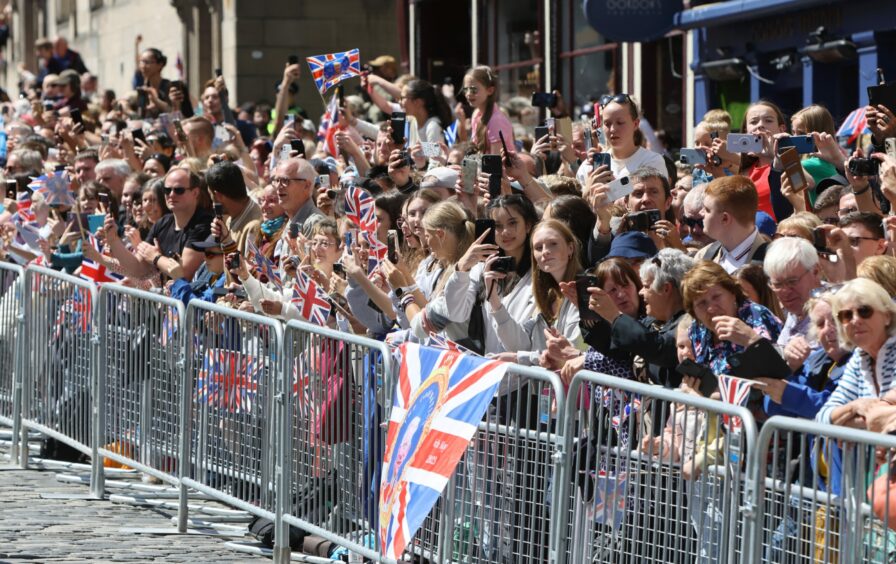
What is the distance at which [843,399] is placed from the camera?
6.42m

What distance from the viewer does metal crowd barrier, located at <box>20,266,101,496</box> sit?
1141 centimetres

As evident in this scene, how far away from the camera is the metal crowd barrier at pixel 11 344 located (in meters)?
12.4

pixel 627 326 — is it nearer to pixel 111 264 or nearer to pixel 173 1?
pixel 111 264

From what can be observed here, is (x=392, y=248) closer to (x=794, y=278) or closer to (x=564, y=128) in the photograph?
(x=564, y=128)

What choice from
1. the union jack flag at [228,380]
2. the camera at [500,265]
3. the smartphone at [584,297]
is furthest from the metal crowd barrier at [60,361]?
the smartphone at [584,297]

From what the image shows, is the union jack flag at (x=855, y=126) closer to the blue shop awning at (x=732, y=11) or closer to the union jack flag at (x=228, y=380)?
the union jack flag at (x=228, y=380)

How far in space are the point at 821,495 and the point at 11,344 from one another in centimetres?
831

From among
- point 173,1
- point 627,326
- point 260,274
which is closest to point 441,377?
point 627,326

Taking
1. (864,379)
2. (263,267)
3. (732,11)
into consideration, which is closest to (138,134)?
(732,11)

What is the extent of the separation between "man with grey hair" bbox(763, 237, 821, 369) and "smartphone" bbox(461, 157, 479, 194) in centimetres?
297

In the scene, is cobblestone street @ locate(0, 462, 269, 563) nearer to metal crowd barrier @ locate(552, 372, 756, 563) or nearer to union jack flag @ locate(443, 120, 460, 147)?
metal crowd barrier @ locate(552, 372, 756, 563)

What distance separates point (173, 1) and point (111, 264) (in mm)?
21436

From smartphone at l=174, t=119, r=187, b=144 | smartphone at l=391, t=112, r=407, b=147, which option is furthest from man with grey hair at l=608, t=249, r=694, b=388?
smartphone at l=174, t=119, r=187, b=144

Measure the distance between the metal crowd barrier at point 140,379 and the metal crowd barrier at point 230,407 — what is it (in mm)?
167
